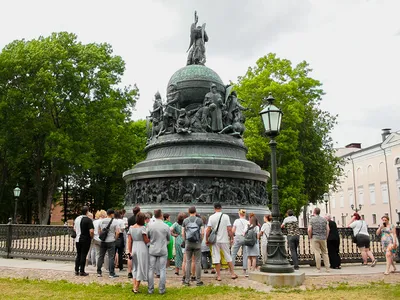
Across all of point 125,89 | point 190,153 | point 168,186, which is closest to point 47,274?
point 168,186

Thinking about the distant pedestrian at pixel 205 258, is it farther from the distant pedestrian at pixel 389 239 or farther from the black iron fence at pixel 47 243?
the distant pedestrian at pixel 389 239

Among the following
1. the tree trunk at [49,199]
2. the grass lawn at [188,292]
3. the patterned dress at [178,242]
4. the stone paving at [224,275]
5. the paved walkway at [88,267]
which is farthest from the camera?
the tree trunk at [49,199]

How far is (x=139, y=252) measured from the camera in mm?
8773

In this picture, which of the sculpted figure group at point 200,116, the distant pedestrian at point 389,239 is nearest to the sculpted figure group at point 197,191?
the sculpted figure group at point 200,116

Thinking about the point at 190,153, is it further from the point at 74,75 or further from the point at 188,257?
the point at 74,75

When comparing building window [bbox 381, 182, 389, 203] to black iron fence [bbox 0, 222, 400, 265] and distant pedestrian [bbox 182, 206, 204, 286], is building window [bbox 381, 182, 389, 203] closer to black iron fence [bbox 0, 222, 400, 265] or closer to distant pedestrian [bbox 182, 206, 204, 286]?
black iron fence [bbox 0, 222, 400, 265]

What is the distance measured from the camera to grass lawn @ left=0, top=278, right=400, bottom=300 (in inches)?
319

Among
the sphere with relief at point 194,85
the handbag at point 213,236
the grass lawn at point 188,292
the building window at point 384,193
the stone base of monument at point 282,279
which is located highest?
the sphere with relief at point 194,85

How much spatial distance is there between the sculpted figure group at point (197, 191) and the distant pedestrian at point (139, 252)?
873 centimetres

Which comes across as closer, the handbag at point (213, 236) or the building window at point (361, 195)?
the handbag at point (213, 236)

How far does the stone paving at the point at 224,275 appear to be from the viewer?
9797 millimetres

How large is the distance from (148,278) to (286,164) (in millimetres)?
28769

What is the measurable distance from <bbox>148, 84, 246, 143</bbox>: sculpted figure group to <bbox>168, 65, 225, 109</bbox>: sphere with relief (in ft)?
1.24

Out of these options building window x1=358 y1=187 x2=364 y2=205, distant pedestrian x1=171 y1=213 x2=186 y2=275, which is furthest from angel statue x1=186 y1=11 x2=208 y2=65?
building window x1=358 y1=187 x2=364 y2=205
